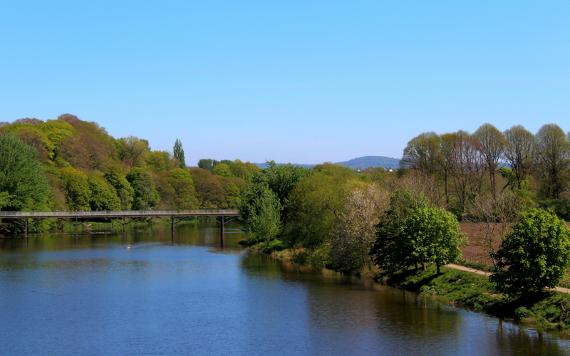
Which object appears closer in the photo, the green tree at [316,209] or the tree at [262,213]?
the green tree at [316,209]

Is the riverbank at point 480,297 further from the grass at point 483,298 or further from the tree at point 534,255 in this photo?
the tree at point 534,255

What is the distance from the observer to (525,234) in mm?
42562

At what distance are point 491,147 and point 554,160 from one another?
904 cm

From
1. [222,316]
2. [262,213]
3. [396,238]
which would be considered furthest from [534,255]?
[262,213]

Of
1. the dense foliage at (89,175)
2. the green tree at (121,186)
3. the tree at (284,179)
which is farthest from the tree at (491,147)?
the green tree at (121,186)

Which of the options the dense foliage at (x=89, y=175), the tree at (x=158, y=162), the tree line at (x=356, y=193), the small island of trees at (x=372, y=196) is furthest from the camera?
the tree at (x=158, y=162)

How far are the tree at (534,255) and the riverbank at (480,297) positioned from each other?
100 cm

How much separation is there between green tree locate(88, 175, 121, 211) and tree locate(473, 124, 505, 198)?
6676 centimetres

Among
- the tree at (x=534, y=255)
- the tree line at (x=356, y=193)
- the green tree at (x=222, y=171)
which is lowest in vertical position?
the tree at (x=534, y=255)

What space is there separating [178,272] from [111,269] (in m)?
6.83

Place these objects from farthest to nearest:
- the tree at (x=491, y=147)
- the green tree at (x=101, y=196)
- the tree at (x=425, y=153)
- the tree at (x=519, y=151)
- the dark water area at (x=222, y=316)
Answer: the green tree at (x=101, y=196) → the tree at (x=425, y=153) → the tree at (x=491, y=147) → the tree at (x=519, y=151) → the dark water area at (x=222, y=316)

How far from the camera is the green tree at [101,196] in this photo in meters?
122

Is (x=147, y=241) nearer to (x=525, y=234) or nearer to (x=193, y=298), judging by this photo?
(x=193, y=298)

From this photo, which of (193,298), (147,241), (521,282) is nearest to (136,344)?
(193,298)
